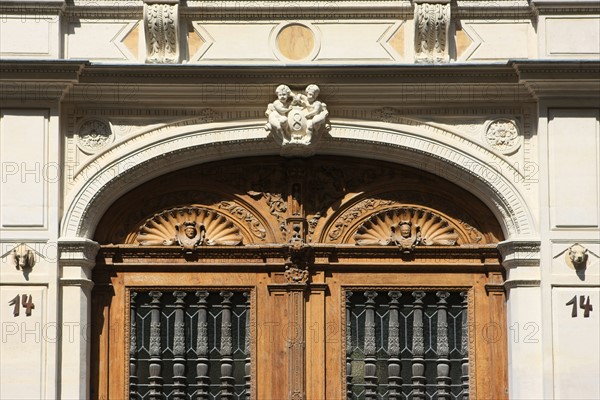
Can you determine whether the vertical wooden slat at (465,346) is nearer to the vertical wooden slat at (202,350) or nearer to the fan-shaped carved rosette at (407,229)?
the fan-shaped carved rosette at (407,229)

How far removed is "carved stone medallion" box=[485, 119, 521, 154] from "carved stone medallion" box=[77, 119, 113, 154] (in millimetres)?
3432

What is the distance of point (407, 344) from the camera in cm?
1394

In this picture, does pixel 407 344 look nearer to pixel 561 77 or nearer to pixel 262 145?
pixel 262 145

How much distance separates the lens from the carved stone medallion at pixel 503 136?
13820 mm

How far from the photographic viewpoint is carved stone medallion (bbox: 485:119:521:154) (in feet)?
45.3

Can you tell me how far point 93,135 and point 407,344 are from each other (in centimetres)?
342

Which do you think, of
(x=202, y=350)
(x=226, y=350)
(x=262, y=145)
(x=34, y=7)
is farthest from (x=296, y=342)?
(x=34, y=7)

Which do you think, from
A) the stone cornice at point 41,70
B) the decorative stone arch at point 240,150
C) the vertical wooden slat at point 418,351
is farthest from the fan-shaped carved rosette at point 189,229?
the vertical wooden slat at point 418,351

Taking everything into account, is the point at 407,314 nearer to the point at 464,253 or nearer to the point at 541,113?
the point at 464,253

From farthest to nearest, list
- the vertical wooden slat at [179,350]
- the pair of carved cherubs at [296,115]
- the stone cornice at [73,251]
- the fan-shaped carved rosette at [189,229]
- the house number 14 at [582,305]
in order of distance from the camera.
Answer: the fan-shaped carved rosette at [189,229], the vertical wooden slat at [179,350], the pair of carved cherubs at [296,115], the stone cornice at [73,251], the house number 14 at [582,305]

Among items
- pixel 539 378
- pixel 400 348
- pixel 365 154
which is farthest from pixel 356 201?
pixel 539 378

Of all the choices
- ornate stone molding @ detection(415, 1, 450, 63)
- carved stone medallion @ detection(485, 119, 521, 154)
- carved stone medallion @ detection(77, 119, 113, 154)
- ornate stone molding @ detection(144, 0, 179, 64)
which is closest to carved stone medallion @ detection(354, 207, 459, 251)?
carved stone medallion @ detection(485, 119, 521, 154)

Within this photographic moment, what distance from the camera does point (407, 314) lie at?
1402cm

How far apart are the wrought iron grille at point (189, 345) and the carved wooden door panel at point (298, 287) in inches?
0.5
